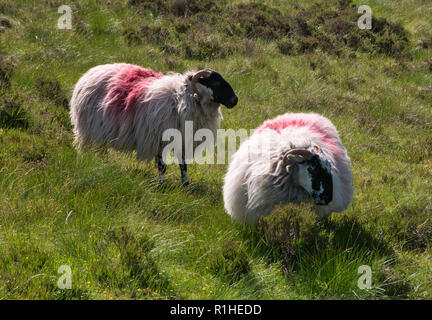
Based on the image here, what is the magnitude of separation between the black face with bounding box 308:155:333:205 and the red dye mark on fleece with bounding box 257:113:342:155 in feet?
2.69

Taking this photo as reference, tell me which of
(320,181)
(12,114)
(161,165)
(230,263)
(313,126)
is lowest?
(230,263)

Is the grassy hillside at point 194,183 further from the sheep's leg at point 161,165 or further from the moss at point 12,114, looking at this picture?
the sheep's leg at point 161,165

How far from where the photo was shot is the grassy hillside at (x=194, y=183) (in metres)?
3.48

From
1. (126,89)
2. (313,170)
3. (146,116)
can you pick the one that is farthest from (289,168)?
(126,89)

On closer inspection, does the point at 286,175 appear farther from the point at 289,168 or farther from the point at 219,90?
the point at 219,90

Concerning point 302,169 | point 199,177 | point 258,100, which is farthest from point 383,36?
point 302,169

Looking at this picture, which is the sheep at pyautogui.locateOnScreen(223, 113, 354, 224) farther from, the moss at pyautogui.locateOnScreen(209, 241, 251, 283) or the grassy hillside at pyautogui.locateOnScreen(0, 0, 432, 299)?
the moss at pyautogui.locateOnScreen(209, 241, 251, 283)

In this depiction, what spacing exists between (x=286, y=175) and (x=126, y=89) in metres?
2.81

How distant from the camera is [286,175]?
473 cm

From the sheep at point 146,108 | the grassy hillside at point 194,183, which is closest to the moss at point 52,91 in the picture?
the grassy hillside at point 194,183

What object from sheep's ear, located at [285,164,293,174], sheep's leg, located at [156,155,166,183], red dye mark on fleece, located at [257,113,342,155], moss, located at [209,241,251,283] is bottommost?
moss, located at [209,241,251,283]

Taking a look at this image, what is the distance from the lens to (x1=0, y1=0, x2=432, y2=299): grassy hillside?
3.48 meters

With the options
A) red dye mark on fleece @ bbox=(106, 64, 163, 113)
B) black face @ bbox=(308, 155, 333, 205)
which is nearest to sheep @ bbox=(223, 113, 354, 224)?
black face @ bbox=(308, 155, 333, 205)

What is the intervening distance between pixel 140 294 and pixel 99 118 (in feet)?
12.0
